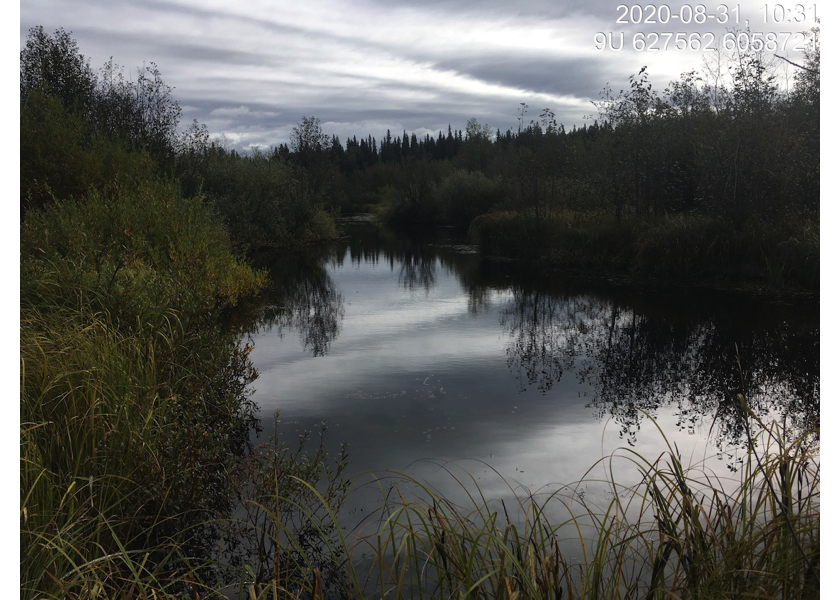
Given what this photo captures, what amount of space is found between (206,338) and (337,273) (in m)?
13.8

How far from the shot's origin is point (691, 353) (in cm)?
972

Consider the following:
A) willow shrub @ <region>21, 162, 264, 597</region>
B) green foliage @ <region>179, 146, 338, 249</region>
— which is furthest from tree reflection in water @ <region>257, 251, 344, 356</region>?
green foliage @ <region>179, 146, 338, 249</region>

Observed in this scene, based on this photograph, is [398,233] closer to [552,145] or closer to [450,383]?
[552,145]

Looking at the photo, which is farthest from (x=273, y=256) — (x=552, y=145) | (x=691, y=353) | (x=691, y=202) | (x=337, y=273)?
(x=691, y=353)

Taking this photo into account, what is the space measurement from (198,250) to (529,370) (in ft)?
18.8

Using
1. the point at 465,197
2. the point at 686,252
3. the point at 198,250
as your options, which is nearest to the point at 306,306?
the point at 198,250

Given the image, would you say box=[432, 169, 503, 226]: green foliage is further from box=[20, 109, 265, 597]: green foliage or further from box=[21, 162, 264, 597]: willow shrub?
box=[21, 162, 264, 597]: willow shrub

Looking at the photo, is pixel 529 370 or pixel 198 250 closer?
pixel 529 370

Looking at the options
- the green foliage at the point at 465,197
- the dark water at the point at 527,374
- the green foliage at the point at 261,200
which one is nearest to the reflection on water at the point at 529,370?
the dark water at the point at 527,374

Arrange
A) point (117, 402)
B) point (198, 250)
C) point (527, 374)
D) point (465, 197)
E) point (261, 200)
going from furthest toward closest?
point (465, 197)
point (261, 200)
point (198, 250)
point (527, 374)
point (117, 402)

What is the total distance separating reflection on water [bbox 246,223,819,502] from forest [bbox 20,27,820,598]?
1.01 meters

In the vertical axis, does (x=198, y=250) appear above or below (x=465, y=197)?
below

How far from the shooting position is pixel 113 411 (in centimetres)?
444

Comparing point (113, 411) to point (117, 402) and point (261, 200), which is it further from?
point (261, 200)
